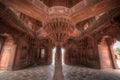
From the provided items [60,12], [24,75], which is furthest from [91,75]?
[60,12]

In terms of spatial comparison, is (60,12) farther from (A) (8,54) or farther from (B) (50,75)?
(A) (8,54)

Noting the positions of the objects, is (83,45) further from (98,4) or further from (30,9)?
(30,9)

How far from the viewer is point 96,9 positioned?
383 cm

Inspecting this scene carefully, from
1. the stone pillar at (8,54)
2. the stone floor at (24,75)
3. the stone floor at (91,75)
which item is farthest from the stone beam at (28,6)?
the stone floor at (91,75)

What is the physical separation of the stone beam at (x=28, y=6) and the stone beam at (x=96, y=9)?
1.88 m

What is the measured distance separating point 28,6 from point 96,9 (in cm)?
340

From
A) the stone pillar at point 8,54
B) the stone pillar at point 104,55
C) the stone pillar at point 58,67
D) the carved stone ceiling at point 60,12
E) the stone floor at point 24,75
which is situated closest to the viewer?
the carved stone ceiling at point 60,12

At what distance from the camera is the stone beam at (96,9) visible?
340 centimetres

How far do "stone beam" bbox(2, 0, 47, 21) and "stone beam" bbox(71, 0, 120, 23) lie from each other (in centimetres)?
188

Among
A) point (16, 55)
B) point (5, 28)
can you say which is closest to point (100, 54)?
point (16, 55)

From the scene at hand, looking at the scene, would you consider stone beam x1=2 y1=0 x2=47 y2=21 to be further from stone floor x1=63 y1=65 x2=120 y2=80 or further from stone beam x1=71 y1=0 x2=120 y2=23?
stone floor x1=63 y1=65 x2=120 y2=80

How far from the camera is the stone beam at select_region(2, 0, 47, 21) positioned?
11.2 feet

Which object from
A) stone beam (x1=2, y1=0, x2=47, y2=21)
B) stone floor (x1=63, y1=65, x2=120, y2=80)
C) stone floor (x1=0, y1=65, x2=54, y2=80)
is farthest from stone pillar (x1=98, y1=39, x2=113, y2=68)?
stone beam (x1=2, y1=0, x2=47, y2=21)

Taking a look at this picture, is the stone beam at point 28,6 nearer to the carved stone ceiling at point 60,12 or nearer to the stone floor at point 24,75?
the carved stone ceiling at point 60,12
